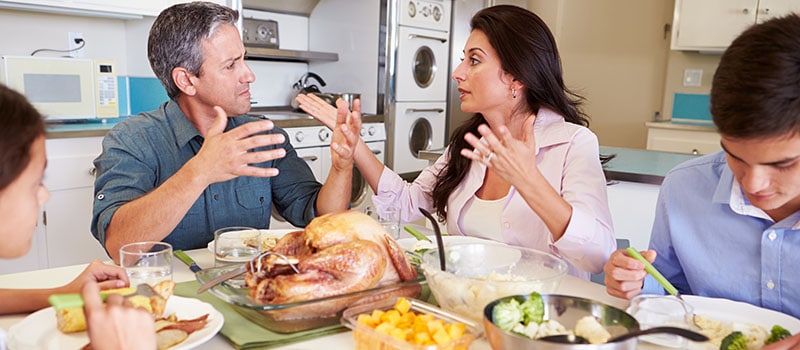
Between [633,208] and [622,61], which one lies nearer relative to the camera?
[633,208]

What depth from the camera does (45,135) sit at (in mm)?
894

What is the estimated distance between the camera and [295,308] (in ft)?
3.22

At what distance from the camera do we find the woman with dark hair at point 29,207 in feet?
2.52

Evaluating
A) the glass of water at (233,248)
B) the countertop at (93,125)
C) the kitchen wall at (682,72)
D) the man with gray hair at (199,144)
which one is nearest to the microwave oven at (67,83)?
the countertop at (93,125)

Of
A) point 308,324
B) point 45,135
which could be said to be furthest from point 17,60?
point 308,324

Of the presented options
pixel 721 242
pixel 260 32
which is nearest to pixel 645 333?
pixel 721 242

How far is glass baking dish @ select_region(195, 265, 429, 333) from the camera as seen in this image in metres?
0.98

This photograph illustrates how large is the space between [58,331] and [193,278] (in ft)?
1.03

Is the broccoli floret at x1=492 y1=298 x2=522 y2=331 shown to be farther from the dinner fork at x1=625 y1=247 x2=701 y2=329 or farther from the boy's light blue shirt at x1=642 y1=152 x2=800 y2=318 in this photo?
the boy's light blue shirt at x1=642 y1=152 x2=800 y2=318

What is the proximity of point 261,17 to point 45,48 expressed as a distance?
1.38 metres

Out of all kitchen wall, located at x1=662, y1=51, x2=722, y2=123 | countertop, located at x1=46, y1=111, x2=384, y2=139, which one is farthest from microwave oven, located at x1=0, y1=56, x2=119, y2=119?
kitchen wall, located at x1=662, y1=51, x2=722, y2=123

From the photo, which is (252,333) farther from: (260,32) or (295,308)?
(260,32)

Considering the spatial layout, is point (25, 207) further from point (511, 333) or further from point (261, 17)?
point (261, 17)

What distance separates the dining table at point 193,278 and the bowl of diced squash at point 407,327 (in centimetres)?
6
